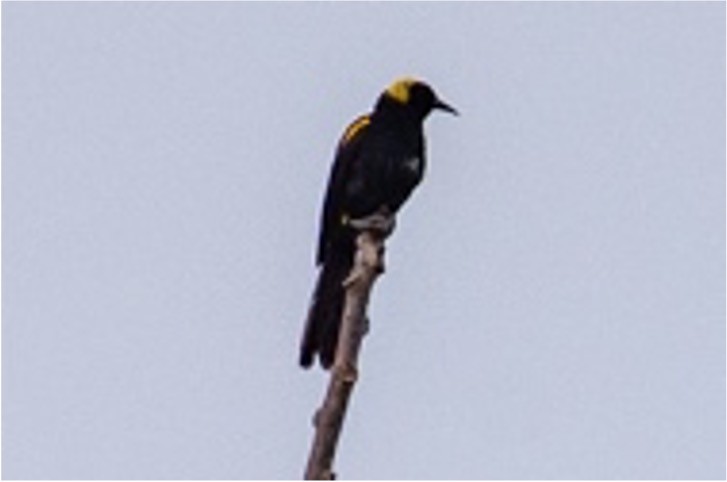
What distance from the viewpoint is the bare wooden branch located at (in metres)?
3.35

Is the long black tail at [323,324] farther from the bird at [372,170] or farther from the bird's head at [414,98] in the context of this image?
the bird's head at [414,98]

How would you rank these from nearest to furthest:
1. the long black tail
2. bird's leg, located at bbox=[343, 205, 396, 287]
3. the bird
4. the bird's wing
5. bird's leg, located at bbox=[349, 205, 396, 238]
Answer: bird's leg, located at bbox=[343, 205, 396, 287], bird's leg, located at bbox=[349, 205, 396, 238], the long black tail, the bird, the bird's wing

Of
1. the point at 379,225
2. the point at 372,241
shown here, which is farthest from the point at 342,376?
the point at 379,225

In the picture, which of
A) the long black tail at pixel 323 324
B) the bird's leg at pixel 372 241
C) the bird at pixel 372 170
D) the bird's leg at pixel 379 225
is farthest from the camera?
the bird at pixel 372 170

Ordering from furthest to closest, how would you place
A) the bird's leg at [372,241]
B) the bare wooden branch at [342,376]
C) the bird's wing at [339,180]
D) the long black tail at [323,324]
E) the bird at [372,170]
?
the bird's wing at [339,180]
the bird at [372,170]
the long black tail at [323,324]
the bird's leg at [372,241]
the bare wooden branch at [342,376]

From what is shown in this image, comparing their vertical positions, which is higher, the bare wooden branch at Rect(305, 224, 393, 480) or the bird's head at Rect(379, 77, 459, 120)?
the bird's head at Rect(379, 77, 459, 120)

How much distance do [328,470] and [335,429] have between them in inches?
4.1

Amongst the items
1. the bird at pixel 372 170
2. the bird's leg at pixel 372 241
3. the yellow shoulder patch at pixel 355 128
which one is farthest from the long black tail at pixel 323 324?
the yellow shoulder patch at pixel 355 128

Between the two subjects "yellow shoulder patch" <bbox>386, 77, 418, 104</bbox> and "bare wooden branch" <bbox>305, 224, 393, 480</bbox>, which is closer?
"bare wooden branch" <bbox>305, 224, 393, 480</bbox>

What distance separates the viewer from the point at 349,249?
21.3 feet

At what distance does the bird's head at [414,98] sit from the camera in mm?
7613

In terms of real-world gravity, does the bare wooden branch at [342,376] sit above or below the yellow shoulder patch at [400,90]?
below

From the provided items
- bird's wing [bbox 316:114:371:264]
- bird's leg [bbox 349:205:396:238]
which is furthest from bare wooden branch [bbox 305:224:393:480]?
bird's wing [bbox 316:114:371:264]

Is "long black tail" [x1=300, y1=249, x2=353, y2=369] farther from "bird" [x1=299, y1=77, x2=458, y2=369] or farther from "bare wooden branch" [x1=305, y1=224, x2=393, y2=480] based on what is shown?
"bare wooden branch" [x1=305, y1=224, x2=393, y2=480]
